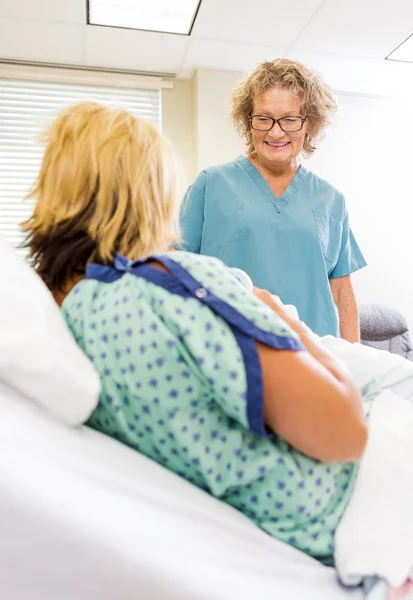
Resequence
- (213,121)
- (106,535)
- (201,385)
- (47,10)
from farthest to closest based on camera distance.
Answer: (213,121)
(47,10)
(201,385)
(106,535)

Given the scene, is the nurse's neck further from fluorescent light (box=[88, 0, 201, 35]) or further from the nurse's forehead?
fluorescent light (box=[88, 0, 201, 35])

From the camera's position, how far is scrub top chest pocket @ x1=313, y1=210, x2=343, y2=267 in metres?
1.71

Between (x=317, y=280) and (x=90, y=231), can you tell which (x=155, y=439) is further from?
(x=317, y=280)

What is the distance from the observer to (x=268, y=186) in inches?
69.2

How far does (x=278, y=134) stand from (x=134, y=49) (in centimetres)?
204

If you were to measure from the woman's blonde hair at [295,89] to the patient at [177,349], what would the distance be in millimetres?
1015

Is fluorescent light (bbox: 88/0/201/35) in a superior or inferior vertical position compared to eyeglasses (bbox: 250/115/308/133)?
superior

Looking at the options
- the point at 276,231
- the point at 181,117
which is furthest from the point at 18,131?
the point at 276,231

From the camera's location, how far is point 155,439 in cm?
75

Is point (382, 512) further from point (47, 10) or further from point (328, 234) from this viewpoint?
point (47, 10)

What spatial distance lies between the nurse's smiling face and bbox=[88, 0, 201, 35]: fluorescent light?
4.51ft

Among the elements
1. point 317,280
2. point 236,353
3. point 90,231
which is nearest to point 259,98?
point 317,280

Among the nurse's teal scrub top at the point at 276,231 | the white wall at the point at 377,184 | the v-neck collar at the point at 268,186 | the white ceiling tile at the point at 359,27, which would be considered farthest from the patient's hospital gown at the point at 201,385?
the white wall at the point at 377,184

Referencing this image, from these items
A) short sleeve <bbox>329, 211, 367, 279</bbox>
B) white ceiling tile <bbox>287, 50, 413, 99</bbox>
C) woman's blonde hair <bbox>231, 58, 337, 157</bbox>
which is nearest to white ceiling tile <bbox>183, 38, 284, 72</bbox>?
white ceiling tile <bbox>287, 50, 413, 99</bbox>
